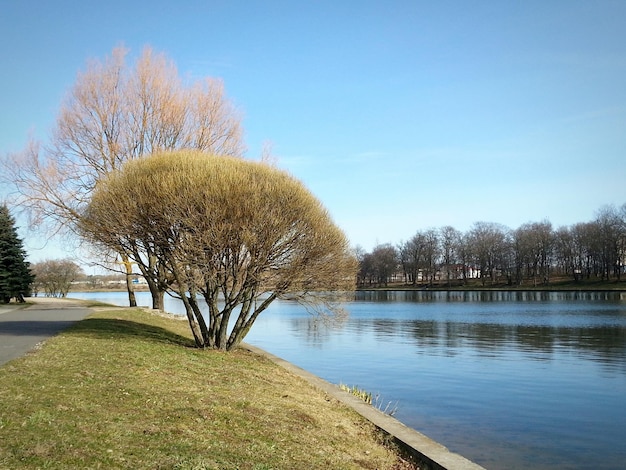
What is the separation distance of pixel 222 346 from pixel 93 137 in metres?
18.9

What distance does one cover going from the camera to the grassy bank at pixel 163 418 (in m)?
6.48

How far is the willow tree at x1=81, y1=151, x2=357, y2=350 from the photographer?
50.1ft

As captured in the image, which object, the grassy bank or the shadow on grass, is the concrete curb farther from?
the shadow on grass

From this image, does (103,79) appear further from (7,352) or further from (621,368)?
(621,368)

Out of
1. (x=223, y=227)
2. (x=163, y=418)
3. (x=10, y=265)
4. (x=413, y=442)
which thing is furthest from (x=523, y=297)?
(x=163, y=418)

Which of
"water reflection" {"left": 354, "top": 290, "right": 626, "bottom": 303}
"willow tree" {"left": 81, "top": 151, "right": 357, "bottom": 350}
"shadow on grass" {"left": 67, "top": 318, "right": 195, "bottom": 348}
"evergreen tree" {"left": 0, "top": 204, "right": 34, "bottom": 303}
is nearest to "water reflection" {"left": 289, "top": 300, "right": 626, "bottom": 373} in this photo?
"willow tree" {"left": 81, "top": 151, "right": 357, "bottom": 350}

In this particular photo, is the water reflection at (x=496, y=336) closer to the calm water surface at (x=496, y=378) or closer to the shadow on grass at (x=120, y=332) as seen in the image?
the calm water surface at (x=496, y=378)

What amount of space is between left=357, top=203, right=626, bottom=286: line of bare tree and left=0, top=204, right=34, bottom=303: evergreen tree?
5570 centimetres

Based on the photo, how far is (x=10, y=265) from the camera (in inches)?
1625

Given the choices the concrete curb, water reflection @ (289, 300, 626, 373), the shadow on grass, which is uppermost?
the shadow on grass

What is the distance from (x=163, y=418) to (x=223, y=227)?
7571 millimetres

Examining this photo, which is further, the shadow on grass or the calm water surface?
the shadow on grass

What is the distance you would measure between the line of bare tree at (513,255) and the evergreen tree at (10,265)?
55701 millimetres

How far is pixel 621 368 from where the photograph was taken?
1969cm
